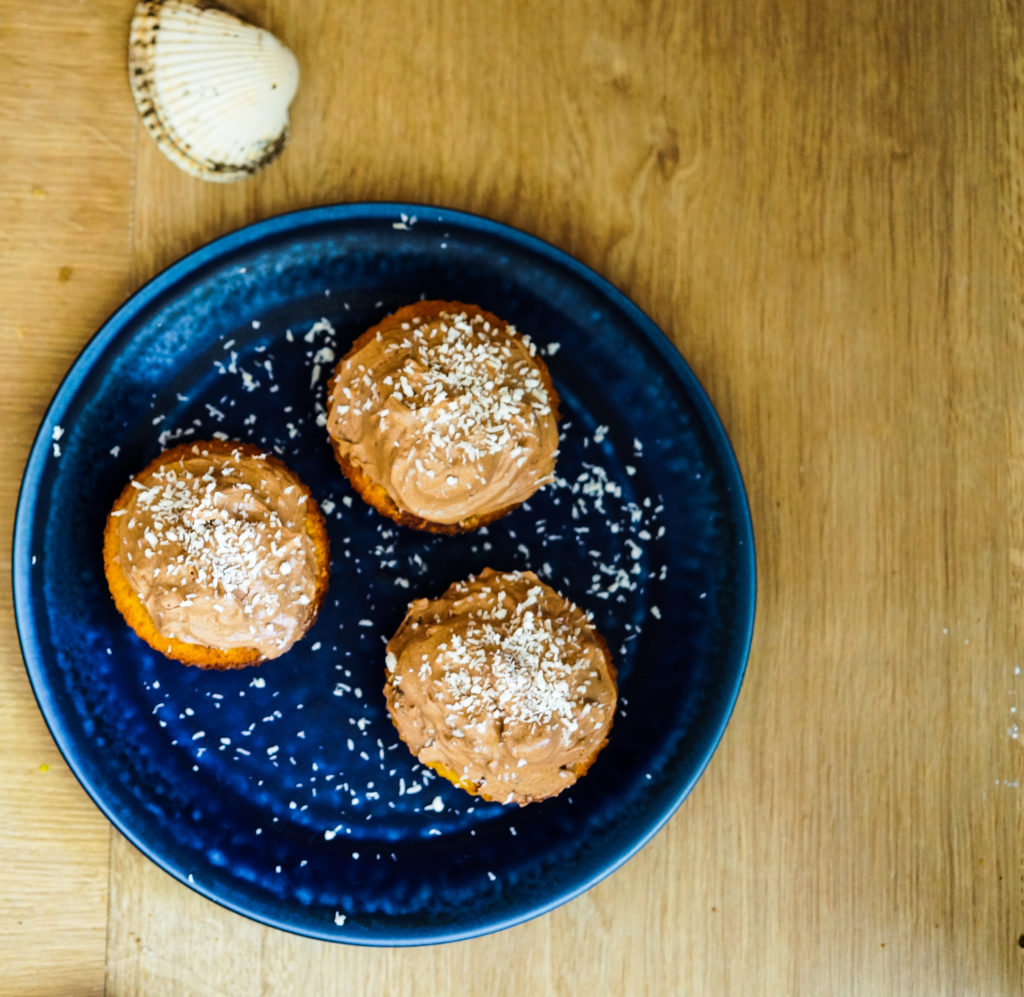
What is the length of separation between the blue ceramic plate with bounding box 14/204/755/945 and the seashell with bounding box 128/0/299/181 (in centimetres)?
22

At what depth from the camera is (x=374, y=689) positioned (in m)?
1.97

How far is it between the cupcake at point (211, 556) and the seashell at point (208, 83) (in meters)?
0.66

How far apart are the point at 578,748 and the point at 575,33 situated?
157 centimetres

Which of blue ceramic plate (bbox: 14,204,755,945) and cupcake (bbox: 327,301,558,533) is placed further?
blue ceramic plate (bbox: 14,204,755,945)

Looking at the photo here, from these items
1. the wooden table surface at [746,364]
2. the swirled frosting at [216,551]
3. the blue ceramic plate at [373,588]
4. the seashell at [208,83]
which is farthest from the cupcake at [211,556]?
the seashell at [208,83]

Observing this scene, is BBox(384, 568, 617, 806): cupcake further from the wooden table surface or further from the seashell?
the seashell

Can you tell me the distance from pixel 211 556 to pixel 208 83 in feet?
3.34

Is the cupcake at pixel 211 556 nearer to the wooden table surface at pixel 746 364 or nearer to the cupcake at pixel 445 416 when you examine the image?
the cupcake at pixel 445 416

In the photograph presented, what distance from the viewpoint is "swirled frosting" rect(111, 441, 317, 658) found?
5.66 ft

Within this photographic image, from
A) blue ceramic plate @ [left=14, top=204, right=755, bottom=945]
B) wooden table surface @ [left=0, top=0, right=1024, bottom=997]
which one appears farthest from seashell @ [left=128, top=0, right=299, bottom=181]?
blue ceramic plate @ [left=14, top=204, right=755, bottom=945]

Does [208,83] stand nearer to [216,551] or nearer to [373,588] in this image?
[216,551]

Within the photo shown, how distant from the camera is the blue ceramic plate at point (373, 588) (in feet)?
6.21

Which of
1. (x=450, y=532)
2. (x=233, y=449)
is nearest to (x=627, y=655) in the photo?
(x=450, y=532)

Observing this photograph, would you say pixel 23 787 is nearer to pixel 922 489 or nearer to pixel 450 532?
pixel 450 532
